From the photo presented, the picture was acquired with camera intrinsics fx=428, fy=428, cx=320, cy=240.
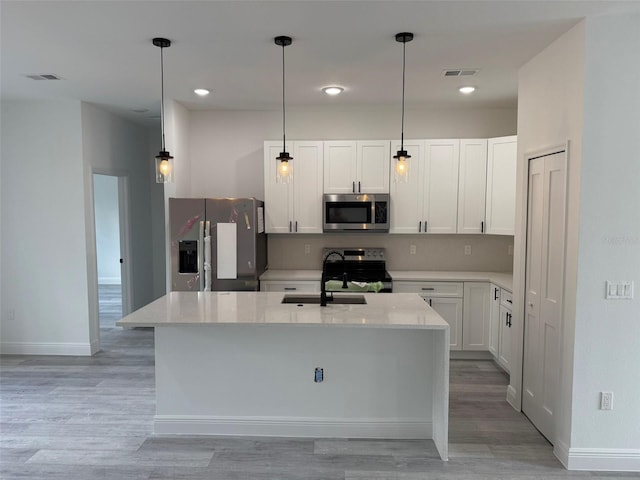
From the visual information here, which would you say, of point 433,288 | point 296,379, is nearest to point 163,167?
point 296,379

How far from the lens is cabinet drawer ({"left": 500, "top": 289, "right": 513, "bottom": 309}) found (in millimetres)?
4043

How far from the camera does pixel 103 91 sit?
4.26 metres

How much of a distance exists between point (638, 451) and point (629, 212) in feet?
4.91

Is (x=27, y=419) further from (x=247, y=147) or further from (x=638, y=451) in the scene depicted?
(x=638, y=451)

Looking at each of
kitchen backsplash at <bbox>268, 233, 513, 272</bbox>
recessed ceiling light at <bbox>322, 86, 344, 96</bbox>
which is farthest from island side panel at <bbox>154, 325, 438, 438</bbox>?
recessed ceiling light at <bbox>322, 86, 344, 96</bbox>

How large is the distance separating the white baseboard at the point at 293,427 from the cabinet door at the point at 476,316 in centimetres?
179

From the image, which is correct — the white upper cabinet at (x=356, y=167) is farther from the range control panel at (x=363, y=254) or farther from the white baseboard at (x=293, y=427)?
the white baseboard at (x=293, y=427)

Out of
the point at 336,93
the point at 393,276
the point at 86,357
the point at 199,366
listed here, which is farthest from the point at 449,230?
the point at 86,357

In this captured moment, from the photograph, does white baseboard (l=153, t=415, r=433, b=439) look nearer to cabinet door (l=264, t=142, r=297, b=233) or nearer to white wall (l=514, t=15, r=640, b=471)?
white wall (l=514, t=15, r=640, b=471)

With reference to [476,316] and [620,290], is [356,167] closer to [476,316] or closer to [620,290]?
[476,316]

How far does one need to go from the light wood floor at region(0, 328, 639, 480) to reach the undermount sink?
0.98m

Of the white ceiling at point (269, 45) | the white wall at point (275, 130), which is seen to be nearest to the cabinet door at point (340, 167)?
the white wall at point (275, 130)

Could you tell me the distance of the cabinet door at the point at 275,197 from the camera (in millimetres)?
4883

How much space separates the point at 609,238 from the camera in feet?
8.59
